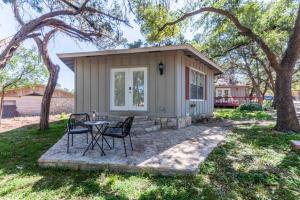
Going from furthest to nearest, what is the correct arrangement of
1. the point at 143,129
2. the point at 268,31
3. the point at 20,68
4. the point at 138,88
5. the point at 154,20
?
the point at 20,68
the point at 268,31
the point at 154,20
the point at 138,88
the point at 143,129

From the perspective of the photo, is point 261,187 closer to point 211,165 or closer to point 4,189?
point 211,165

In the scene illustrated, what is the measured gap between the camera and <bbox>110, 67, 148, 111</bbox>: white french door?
827cm

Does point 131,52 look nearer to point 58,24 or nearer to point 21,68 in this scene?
point 58,24

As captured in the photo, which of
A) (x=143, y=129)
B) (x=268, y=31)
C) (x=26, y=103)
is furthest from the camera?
(x=26, y=103)

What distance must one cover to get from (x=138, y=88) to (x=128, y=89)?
0.35 m

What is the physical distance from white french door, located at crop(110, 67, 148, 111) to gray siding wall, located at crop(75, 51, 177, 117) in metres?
0.15

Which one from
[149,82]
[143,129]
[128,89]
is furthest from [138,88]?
[143,129]

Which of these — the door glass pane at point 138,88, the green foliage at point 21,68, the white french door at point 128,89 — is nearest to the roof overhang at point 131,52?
the white french door at point 128,89

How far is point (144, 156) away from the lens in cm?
466

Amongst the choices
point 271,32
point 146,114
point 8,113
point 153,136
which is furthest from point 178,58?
point 8,113

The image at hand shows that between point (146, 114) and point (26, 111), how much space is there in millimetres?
12079

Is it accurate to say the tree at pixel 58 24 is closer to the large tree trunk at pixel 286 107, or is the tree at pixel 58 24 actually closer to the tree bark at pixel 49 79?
the tree bark at pixel 49 79

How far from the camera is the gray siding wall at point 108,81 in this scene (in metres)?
7.91

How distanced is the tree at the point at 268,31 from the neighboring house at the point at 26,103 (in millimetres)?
10096
